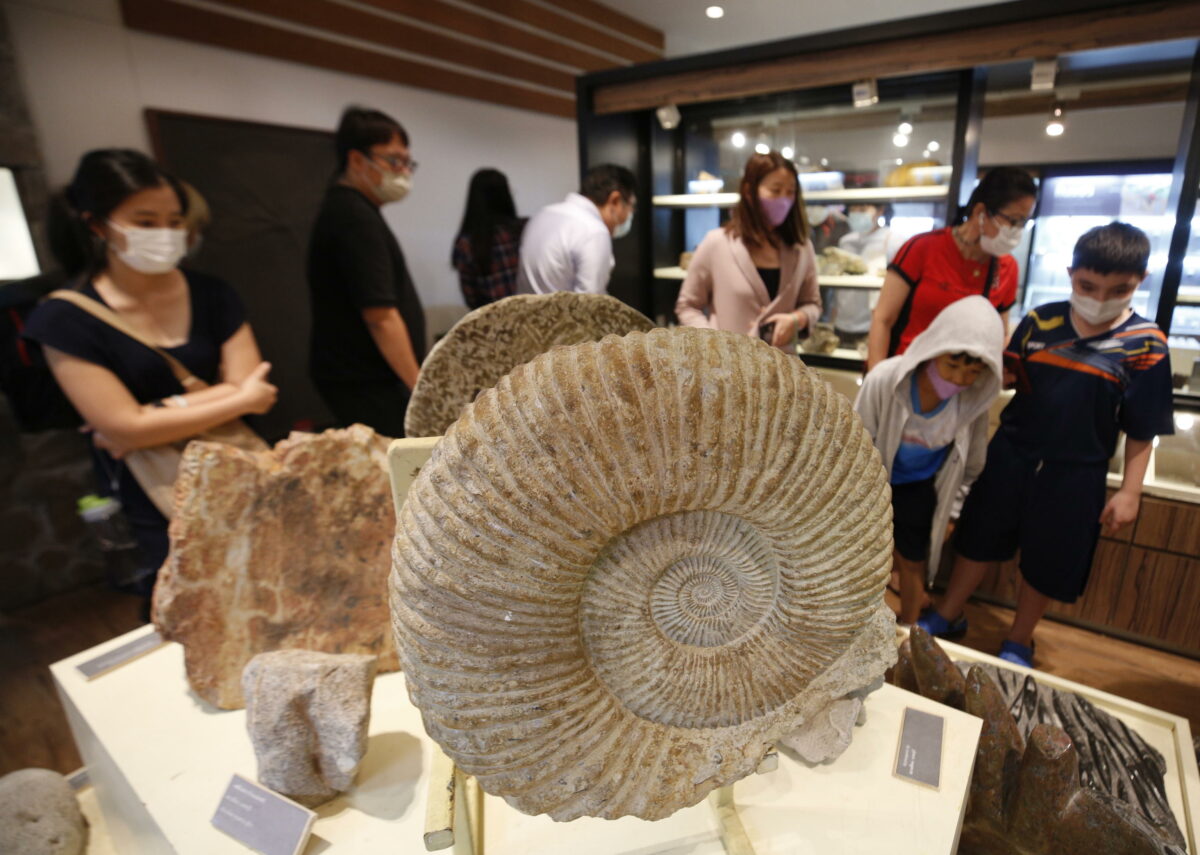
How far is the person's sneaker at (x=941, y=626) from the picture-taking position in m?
2.26

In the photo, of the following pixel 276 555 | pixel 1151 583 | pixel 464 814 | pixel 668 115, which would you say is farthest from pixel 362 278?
pixel 1151 583

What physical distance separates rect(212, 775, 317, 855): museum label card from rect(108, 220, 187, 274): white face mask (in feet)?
3.75

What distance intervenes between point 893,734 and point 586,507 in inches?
40.1

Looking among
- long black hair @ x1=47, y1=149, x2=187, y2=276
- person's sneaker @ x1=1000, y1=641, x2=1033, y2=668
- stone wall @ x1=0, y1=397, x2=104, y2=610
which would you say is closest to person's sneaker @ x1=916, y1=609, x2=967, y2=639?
person's sneaker @ x1=1000, y1=641, x2=1033, y2=668

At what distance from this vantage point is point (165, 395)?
1545mm

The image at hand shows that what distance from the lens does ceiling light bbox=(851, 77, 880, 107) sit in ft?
8.46

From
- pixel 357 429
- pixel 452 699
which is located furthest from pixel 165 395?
pixel 452 699

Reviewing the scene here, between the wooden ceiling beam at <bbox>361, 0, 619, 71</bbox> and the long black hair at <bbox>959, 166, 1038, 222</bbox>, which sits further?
the wooden ceiling beam at <bbox>361, 0, 619, 71</bbox>

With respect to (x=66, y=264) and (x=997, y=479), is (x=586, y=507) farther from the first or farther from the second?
(x=997, y=479)

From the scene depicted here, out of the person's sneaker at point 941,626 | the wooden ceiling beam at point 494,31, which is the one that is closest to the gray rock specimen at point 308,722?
the person's sneaker at point 941,626

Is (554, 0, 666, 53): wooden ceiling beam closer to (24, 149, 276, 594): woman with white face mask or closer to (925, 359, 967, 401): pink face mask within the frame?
(24, 149, 276, 594): woman with white face mask

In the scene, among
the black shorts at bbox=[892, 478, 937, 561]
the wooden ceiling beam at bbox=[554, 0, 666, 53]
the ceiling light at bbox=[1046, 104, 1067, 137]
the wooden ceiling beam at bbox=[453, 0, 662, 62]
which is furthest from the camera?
the wooden ceiling beam at bbox=[554, 0, 666, 53]

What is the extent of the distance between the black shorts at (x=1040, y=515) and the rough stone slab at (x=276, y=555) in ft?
5.71

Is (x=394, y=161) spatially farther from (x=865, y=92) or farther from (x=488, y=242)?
(x=865, y=92)
